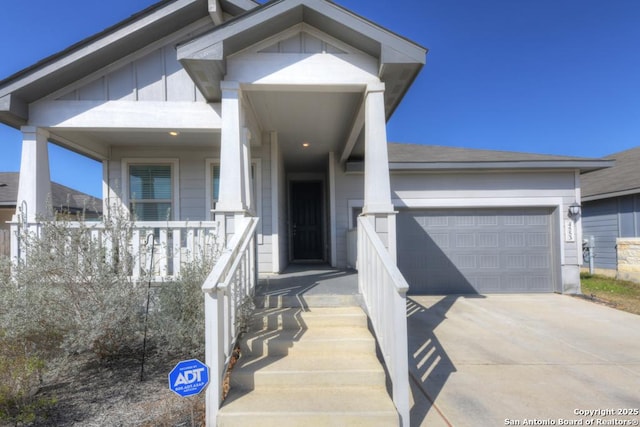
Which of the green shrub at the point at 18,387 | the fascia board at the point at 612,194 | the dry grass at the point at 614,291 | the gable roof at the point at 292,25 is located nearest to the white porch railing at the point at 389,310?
the gable roof at the point at 292,25

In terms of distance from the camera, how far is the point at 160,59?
4887mm

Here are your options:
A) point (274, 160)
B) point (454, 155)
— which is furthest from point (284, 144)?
point (454, 155)

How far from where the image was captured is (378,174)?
12.8ft

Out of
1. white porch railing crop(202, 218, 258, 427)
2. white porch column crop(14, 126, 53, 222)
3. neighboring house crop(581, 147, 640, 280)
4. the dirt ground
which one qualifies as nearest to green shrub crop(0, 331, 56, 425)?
the dirt ground

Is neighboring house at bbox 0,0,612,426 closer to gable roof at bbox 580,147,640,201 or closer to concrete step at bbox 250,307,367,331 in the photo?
concrete step at bbox 250,307,367,331

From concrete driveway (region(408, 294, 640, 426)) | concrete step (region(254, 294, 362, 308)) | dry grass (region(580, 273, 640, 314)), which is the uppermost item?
concrete step (region(254, 294, 362, 308))

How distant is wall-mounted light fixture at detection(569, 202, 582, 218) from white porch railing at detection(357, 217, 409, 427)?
6.17m

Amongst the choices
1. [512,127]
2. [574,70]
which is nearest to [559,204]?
[574,70]

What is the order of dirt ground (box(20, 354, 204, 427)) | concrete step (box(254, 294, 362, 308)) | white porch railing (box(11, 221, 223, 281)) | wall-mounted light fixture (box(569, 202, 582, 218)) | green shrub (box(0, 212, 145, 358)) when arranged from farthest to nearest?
wall-mounted light fixture (box(569, 202, 582, 218))
concrete step (box(254, 294, 362, 308))
white porch railing (box(11, 221, 223, 281))
green shrub (box(0, 212, 145, 358))
dirt ground (box(20, 354, 204, 427))

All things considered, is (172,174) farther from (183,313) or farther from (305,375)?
(305,375)

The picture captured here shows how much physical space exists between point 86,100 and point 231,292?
12.4ft

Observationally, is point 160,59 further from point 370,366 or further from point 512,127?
point 512,127

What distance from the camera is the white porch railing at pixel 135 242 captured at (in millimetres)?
3422

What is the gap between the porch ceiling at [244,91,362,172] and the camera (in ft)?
15.4
